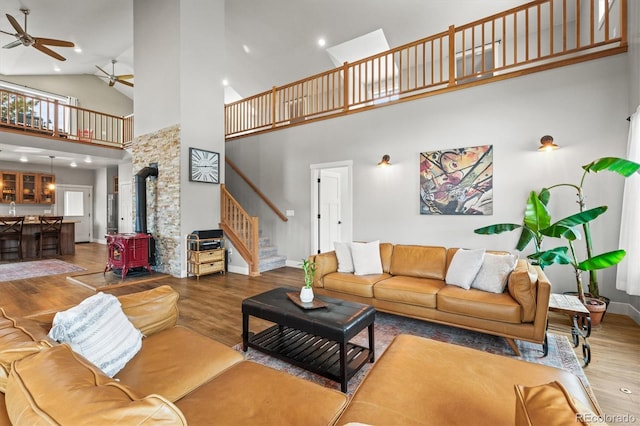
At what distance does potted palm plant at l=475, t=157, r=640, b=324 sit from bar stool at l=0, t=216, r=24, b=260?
388 inches

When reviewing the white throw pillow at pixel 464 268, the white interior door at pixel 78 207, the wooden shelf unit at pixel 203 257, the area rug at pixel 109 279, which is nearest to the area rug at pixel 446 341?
the white throw pillow at pixel 464 268

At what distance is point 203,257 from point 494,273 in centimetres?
461

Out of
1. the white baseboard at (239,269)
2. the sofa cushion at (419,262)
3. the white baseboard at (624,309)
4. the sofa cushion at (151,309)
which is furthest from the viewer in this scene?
the white baseboard at (239,269)

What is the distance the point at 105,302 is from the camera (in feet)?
5.00

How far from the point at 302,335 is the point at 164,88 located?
18.0ft

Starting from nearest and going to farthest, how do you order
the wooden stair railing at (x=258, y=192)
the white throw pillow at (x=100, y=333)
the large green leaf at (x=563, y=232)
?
the white throw pillow at (x=100, y=333), the large green leaf at (x=563, y=232), the wooden stair railing at (x=258, y=192)

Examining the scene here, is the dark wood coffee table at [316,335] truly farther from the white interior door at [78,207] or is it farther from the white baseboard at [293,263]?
the white interior door at [78,207]

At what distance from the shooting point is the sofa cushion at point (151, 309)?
1.79 m

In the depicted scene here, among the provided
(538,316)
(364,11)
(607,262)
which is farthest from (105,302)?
(364,11)

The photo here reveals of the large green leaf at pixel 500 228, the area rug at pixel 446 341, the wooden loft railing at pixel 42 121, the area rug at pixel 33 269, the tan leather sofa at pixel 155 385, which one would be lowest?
the area rug at pixel 446 341

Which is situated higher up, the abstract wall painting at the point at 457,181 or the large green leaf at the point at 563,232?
the abstract wall painting at the point at 457,181

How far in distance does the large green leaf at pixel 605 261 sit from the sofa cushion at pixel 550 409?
115 inches

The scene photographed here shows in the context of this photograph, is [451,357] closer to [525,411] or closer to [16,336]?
[525,411]

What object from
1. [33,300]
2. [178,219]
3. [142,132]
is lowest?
[33,300]
